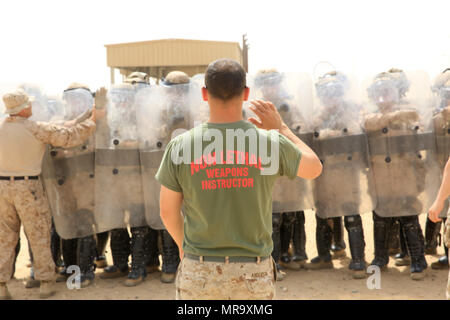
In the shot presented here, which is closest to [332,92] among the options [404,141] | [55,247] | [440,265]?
[404,141]

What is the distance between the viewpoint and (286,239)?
203 inches

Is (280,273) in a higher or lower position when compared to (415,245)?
lower

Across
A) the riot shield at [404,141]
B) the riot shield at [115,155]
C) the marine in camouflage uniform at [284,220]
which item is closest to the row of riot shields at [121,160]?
the riot shield at [115,155]

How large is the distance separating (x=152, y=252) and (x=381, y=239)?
2.29 metres

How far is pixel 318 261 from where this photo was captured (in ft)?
16.9

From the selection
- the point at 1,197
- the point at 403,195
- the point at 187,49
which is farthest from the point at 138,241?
the point at 187,49

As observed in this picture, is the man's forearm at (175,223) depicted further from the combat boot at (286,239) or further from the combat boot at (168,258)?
the combat boot at (286,239)

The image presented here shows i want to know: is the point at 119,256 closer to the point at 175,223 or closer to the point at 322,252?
the point at 322,252

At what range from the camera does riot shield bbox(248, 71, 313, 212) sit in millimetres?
4734

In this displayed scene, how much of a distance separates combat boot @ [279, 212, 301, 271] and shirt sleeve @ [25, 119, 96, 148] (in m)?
2.11

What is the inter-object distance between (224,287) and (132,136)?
3.06 m

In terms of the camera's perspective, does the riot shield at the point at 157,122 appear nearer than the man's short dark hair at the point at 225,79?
No

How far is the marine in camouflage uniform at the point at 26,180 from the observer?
13.9ft

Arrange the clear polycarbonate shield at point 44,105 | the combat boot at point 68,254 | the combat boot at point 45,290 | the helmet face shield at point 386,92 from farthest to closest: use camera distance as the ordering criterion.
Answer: the combat boot at point 68,254, the clear polycarbonate shield at point 44,105, the helmet face shield at point 386,92, the combat boot at point 45,290
